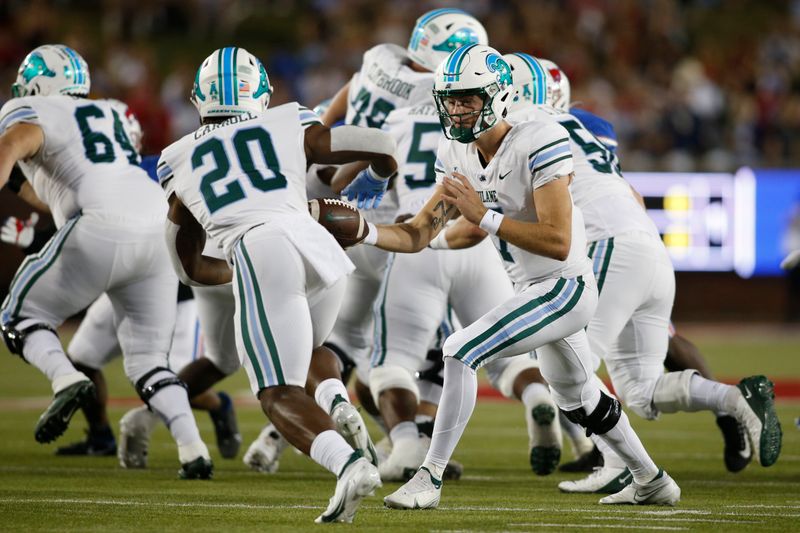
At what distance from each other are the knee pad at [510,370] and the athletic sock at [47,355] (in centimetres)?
190

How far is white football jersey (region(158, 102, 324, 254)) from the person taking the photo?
4602mm

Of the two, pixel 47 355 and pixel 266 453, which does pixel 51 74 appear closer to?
pixel 47 355

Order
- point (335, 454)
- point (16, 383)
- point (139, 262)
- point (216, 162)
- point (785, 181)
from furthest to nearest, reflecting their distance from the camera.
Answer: point (785, 181)
point (16, 383)
point (139, 262)
point (216, 162)
point (335, 454)

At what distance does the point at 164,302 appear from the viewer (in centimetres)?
612

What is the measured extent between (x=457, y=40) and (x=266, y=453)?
237 centimetres

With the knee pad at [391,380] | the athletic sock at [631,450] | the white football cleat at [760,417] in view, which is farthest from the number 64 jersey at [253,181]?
the white football cleat at [760,417]

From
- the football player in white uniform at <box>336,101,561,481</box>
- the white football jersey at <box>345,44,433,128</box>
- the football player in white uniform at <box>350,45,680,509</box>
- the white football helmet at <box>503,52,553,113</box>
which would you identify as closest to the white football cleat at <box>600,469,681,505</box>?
the football player in white uniform at <box>350,45,680,509</box>

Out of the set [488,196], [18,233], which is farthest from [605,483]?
[18,233]

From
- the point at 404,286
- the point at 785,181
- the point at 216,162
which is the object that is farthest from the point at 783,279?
the point at 216,162

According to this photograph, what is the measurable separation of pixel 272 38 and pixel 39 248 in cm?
1168

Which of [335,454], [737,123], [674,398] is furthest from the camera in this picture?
[737,123]

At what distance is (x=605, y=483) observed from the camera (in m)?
5.30

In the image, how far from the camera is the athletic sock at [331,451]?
4.20m

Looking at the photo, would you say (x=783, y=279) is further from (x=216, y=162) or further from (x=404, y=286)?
(x=216, y=162)
